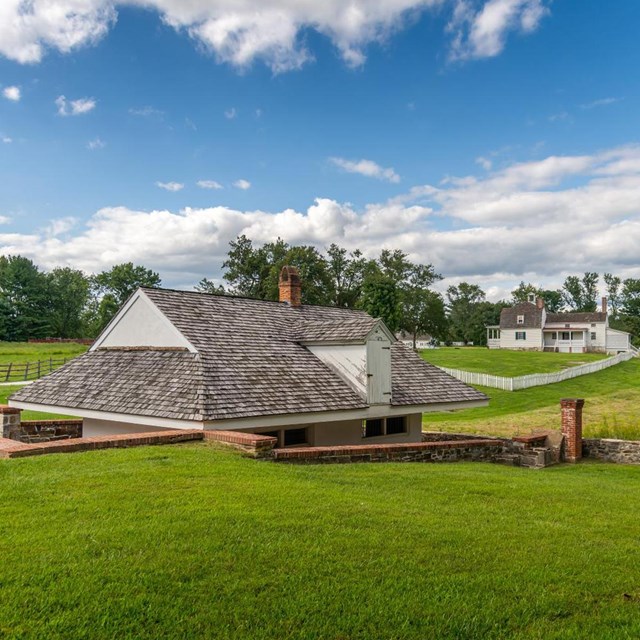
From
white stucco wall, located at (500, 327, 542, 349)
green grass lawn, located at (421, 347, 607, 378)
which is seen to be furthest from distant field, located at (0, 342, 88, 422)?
white stucco wall, located at (500, 327, 542, 349)

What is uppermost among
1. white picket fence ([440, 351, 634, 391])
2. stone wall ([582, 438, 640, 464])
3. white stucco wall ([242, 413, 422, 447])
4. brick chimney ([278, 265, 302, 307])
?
brick chimney ([278, 265, 302, 307])

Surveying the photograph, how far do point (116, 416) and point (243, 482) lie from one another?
6.58m

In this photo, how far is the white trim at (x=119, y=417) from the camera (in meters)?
10.8

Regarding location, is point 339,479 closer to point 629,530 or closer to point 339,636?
point 629,530

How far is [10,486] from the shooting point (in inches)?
241

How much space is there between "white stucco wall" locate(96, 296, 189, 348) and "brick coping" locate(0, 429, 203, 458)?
4407mm

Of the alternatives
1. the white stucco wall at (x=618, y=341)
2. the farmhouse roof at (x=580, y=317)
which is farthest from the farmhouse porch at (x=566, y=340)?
the white stucco wall at (x=618, y=341)

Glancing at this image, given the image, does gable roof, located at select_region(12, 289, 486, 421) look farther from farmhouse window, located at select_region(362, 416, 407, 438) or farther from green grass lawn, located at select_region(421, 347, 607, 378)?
green grass lawn, located at select_region(421, 347, 607, 378)

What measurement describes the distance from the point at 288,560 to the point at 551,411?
2634 centimetres

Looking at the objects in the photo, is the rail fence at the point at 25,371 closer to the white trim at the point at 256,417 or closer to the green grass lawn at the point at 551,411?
the white trim at the point at 256,417

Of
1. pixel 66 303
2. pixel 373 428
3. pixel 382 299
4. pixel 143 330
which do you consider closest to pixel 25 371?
pixel 143 330

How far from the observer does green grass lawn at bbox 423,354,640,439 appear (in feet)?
73.4

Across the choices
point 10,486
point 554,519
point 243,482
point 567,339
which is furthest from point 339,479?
point 567,339

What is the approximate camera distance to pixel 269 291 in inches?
2525
